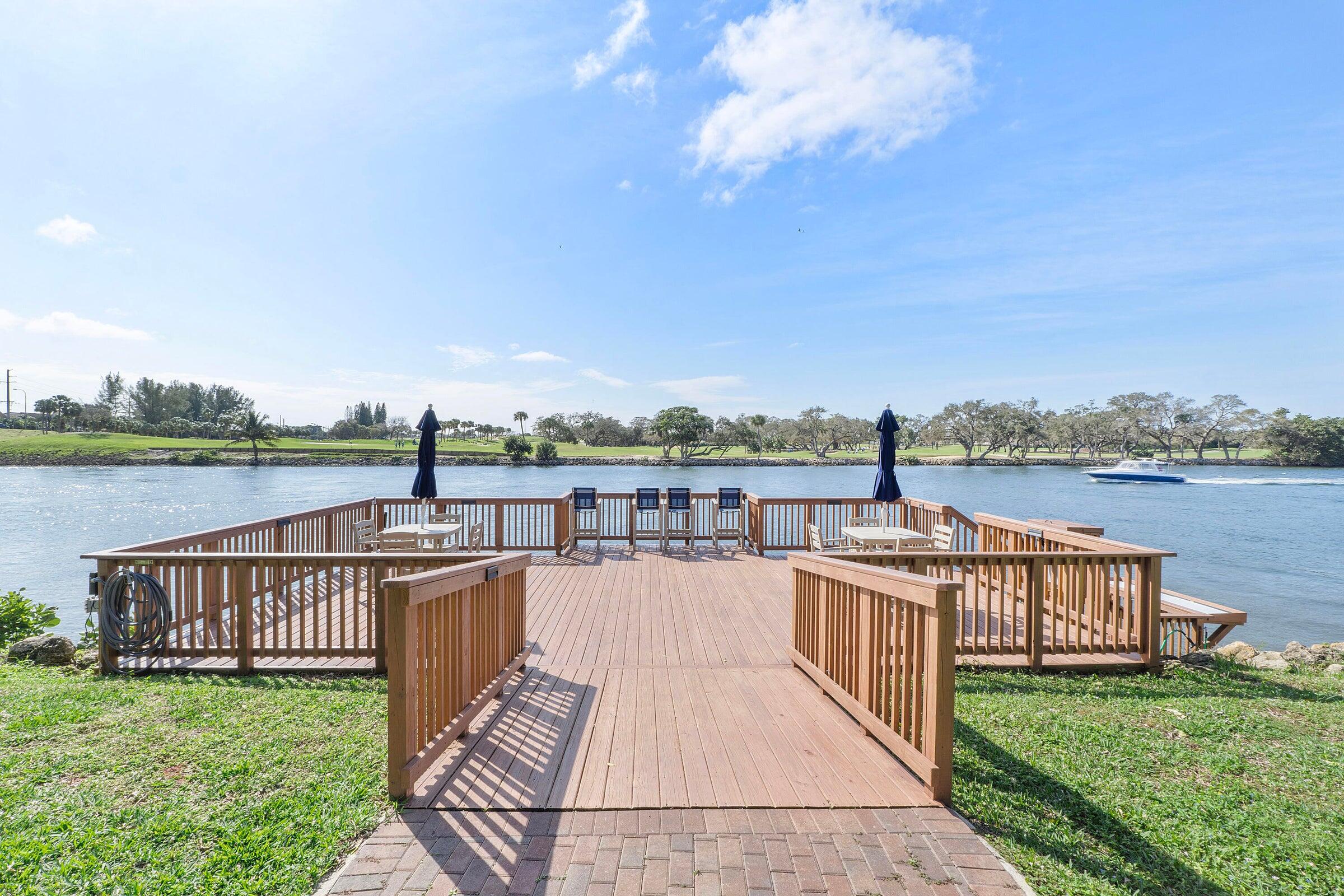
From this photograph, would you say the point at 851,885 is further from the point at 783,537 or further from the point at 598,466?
the point at 598,466

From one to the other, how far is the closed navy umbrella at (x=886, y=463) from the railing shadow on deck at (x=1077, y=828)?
536 cm

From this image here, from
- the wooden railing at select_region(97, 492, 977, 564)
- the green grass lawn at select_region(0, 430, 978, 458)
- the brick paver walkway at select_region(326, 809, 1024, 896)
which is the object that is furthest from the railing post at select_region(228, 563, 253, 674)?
the green grass lawn at select_region(0, 430, 978, 458)

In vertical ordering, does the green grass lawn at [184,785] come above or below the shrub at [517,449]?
below

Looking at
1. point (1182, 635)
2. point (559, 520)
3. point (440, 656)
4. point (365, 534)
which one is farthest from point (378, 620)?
point (1182, 635)

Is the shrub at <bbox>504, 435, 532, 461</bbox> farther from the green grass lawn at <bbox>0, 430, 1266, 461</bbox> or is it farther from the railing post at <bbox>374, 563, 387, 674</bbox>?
the railing post at <bbox>374, 563, 387, 674</bbox>

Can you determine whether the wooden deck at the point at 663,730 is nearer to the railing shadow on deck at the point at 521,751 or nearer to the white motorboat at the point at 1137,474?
the railing shadow on deck at the point at 521,751

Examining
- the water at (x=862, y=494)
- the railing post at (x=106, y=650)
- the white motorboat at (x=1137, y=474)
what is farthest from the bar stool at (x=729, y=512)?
the white motorboat at (x=1137, y=474)

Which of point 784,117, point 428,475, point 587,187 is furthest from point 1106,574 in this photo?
point 587,187

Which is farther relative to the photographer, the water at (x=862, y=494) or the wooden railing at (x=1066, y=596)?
the water at (x=862, y=494)

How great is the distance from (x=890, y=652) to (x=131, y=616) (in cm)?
541

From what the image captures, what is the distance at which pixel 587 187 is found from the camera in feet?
46.6

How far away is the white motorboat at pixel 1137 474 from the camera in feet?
136

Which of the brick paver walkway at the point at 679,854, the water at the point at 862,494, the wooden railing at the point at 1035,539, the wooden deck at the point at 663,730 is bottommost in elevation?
the water at the point at 862,494

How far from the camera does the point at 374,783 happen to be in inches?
94.0
